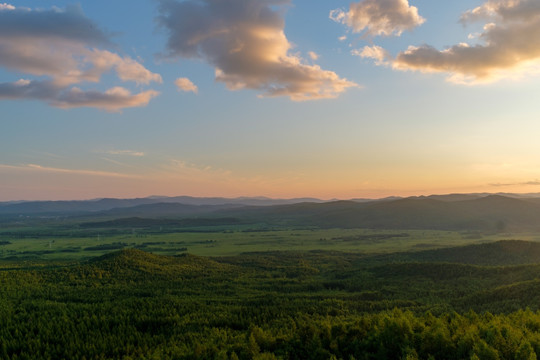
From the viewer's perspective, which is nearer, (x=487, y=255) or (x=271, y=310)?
(x=271, y=310)

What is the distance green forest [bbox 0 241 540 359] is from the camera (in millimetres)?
32656

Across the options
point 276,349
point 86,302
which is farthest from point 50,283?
point 276,349

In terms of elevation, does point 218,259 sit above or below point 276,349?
below

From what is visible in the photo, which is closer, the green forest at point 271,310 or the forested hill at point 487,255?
the green forest at point 271,310

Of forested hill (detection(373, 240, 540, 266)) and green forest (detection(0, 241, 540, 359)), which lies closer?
green forest (detection(0, 241, 540, 359))

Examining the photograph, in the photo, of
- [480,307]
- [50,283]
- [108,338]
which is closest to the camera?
[108,338]

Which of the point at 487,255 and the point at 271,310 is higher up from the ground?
the point at 271,310

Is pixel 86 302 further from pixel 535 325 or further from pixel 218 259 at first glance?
pixel 218 259

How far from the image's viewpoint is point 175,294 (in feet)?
239

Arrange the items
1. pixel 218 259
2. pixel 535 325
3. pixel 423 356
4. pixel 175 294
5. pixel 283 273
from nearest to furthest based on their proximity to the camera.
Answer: pixel 423 356
pixel 535 325
pixel 175 294
pixel 283 273
pixel 218 259

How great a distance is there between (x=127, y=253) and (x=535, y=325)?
4323 inches

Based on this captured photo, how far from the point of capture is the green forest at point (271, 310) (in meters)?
32.7

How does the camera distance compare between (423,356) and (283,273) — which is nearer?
(423,356)

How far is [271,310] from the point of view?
58.0 m
